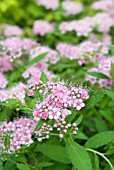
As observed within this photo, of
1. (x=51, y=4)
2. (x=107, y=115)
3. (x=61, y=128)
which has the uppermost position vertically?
(x=51, y=4)

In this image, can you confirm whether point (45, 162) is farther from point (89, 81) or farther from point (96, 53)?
point (96, 53)

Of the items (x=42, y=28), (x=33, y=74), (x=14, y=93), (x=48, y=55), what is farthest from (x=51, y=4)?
(x=14, y=93)

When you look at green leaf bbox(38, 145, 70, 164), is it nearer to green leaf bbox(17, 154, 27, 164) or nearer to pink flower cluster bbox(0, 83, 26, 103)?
green leaf bbox(17, 154, 27, 164)

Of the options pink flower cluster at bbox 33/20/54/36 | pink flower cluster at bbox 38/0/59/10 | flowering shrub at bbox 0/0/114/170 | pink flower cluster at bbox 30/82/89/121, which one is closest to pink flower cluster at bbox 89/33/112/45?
flowering shrub at bbox 0/0/114/170

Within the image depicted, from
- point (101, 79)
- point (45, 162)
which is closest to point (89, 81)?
point (101, 79)

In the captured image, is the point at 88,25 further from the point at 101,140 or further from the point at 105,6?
the point at 101,140

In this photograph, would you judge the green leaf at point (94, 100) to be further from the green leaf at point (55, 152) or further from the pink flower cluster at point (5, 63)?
the pink flower cluster at point (5, 63)
